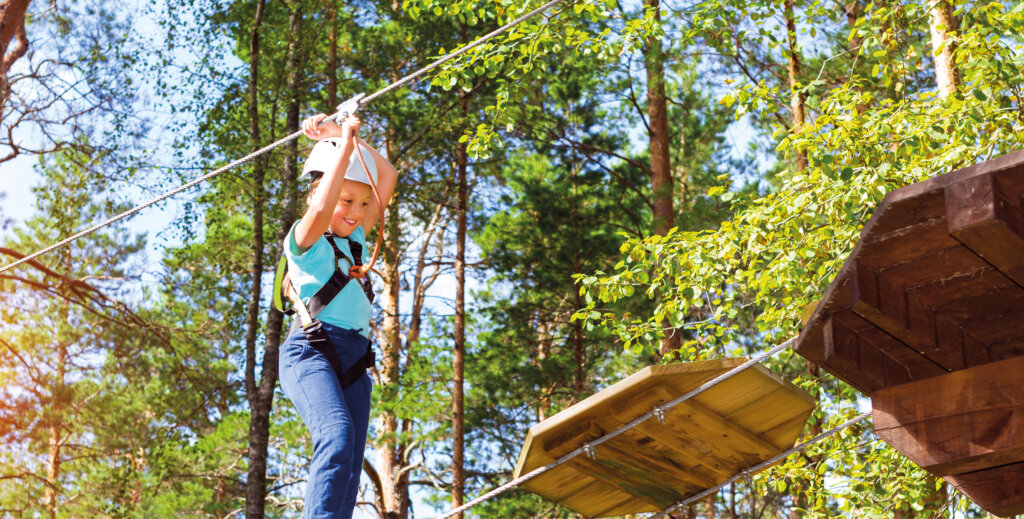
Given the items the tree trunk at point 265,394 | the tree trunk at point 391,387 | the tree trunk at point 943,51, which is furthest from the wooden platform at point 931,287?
the tree trunk at point 391,387

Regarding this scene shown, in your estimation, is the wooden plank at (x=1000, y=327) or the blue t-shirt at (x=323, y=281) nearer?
the wooden plank at (x=1000, y=327)

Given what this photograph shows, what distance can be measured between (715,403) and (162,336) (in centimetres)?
1077

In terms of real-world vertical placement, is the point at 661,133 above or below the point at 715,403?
above

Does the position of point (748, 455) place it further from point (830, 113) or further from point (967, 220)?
point (830, 113)

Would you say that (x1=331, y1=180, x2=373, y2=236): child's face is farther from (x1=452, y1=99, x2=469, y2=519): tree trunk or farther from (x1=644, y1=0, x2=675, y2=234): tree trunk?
(x1=452, y1=99, x2=469, y2=519): tree trunk

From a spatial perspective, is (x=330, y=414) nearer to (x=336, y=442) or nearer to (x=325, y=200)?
(x=336, y=442)

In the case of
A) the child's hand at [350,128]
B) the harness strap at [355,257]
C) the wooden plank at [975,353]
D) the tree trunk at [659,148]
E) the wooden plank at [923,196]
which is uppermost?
the tree trunk at [659,148]

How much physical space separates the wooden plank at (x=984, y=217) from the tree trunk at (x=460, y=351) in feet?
38.8

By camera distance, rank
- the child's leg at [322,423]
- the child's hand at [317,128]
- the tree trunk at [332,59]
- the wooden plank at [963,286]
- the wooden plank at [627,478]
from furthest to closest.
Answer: the tree trunk at [332,59]
the wooden plank at [627,478]
the child's hand at [317,128]
the child's leg at [322,423]
the wooden plank at [963,286]

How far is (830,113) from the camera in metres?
7.33

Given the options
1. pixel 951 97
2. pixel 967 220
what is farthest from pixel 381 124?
pixel 967 220

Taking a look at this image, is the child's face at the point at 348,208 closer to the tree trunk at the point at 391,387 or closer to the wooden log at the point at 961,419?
the wooden log at the point at 961,419

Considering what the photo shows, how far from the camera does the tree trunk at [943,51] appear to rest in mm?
7383

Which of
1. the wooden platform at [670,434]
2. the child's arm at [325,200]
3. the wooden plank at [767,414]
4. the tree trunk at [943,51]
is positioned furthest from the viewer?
the tree trunk at [943,51]
